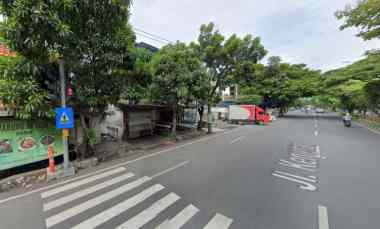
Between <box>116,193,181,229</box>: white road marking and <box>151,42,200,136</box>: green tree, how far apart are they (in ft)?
21.2

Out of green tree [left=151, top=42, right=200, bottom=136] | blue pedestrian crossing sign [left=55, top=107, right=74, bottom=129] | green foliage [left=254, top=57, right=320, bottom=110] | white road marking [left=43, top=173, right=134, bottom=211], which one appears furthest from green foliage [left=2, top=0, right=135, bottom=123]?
green foliage [left=254, top=57, right=320, bottom=110]

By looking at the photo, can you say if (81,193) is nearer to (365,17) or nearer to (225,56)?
(225,56)

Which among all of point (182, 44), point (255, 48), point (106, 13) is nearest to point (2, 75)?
point (106, 13)

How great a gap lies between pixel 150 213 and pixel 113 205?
93cm

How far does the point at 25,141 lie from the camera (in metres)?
5.36

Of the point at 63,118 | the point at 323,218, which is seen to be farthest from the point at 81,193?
the point at 323,218

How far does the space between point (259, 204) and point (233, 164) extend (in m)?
2.68

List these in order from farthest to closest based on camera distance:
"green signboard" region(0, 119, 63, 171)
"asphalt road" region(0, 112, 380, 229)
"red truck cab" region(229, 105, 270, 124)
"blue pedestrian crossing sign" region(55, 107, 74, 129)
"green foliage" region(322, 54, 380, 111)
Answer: "red truck cab" region(229, 105, 270, 124) → "green foliage" region(322, 54, 380, 111) → "blue pedestrian crossing sign" region(55, 107, 74, 129) → "green signboard" region(0, 119, 63, 171) → "asphalt road" region(0, 112, 380, 229)

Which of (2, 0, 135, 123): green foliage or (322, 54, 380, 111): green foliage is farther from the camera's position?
(322, 54, 380, 111): green foliage

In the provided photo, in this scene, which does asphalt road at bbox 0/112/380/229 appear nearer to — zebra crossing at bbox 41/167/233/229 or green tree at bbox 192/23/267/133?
zebra crossing at bbox 41/167/233/229

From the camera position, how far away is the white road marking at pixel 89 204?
315 cm

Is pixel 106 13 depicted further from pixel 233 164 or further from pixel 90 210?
pixel 233 164

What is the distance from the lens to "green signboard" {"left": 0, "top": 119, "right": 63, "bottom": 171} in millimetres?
4961

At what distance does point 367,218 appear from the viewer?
10.5 ft
